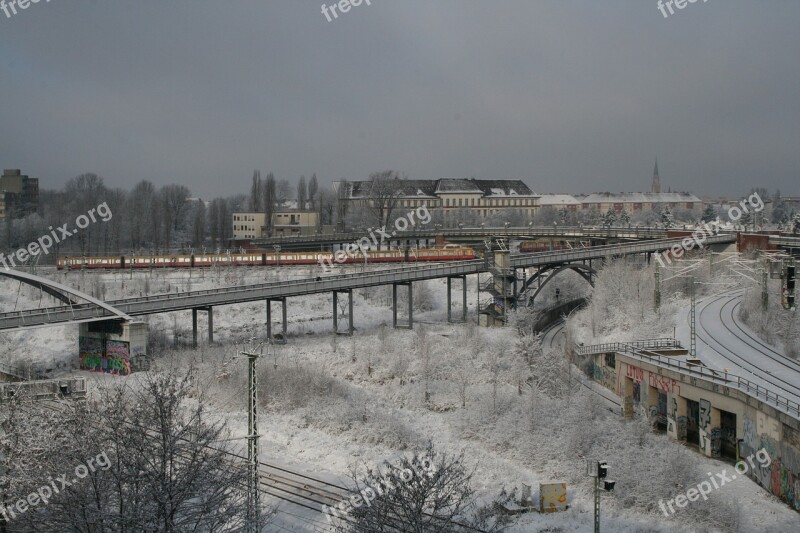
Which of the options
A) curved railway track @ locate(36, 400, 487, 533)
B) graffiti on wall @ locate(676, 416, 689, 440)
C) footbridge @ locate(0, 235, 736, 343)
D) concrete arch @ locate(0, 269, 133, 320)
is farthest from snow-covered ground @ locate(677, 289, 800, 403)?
concrete arch @ locate(0, 269, 133, 320)

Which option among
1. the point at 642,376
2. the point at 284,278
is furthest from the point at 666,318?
the point at 284,278

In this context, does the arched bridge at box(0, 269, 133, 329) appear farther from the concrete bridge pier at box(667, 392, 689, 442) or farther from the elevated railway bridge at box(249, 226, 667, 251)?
the elevated railway bridge at box(249, 226, 667, 251)

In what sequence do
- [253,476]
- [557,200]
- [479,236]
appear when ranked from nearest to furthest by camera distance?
[253,476] < [479,236] < [557,200]

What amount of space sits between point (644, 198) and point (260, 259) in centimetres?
12377

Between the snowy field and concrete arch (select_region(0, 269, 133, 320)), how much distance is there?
368 centimetres

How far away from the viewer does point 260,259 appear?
219ft

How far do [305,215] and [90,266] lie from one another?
144ft

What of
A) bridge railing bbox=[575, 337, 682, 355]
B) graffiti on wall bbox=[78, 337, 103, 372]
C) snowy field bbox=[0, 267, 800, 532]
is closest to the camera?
snowy field bbox=[0, 267, 800, 532]

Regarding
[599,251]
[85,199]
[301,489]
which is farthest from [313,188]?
[301,489]

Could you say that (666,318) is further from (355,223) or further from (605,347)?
(355,223)

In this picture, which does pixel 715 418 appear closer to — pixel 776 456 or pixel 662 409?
pixel 662 409

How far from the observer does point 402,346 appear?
1742 inches

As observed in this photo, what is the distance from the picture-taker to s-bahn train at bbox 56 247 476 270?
2562 inches

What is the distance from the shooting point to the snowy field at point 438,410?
23891 mm
